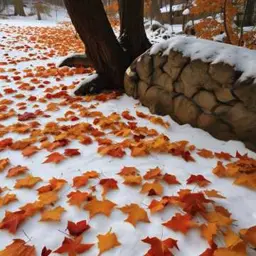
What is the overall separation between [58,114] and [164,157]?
177 cm

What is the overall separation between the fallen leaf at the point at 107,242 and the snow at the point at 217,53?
1.90 m

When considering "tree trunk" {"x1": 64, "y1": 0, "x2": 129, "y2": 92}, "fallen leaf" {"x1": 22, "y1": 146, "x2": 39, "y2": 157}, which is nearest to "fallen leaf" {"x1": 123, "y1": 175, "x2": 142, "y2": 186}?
"fallen leaf" {"x1": 22, "y1": 146, "x2": 39, "y2": 157}

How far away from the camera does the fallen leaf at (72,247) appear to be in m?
1.60

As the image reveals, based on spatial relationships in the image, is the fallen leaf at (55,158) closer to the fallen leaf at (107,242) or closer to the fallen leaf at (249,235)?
the fallen leaf at (107,242)

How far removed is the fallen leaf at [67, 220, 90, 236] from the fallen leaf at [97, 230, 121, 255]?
0.13m

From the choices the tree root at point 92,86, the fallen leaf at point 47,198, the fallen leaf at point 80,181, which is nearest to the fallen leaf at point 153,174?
the fallen leaf at point 80,181

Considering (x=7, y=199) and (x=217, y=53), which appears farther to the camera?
(x=217, y=53)

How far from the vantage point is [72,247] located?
1.62 metres

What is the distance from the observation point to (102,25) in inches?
169

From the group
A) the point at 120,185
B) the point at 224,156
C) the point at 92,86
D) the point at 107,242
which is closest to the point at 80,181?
the point at 120,185

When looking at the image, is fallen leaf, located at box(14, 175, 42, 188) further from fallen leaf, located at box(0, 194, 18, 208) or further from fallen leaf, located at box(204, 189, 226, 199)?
fallen leaf, located at box(204, 189, 226, 199)

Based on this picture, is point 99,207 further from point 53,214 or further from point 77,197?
point 53,214

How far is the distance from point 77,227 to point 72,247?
6.3 inches

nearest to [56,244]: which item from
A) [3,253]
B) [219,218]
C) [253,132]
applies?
[3,253]
